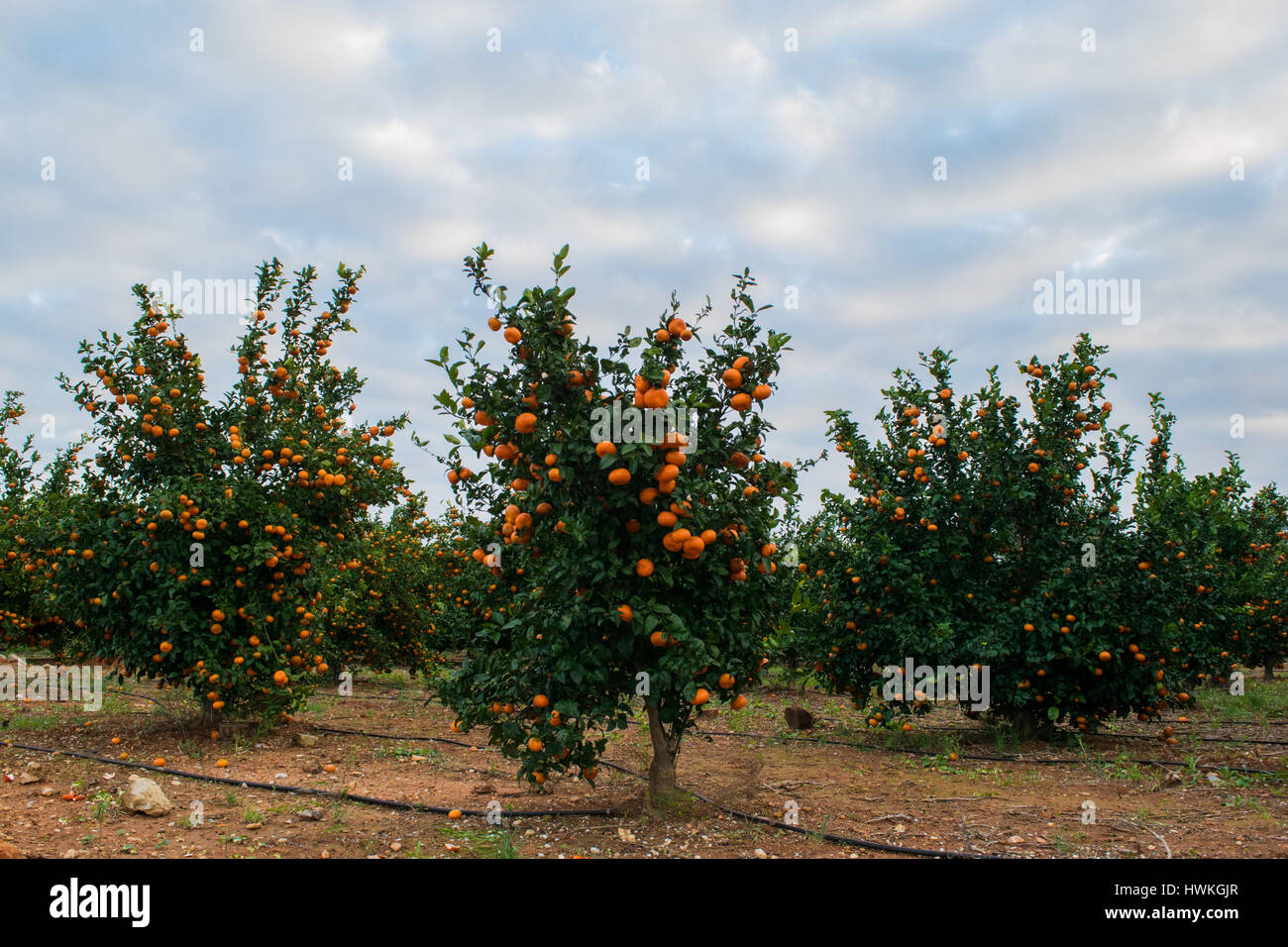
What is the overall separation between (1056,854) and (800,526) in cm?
870

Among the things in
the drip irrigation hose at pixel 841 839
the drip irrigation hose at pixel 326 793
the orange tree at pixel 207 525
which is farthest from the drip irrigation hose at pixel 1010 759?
the orange tree at pixel 207 525

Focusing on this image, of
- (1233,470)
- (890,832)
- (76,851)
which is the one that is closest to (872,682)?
(890,832)

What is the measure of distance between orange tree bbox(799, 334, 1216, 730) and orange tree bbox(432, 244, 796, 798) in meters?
3.96

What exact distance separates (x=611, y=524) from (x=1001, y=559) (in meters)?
6.28

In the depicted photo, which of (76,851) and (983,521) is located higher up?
(983,521)

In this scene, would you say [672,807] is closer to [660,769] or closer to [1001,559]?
[660,769]

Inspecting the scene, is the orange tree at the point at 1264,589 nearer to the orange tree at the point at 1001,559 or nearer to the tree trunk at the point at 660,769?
the orange tree at the point at 1001,559

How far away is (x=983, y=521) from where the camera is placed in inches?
376

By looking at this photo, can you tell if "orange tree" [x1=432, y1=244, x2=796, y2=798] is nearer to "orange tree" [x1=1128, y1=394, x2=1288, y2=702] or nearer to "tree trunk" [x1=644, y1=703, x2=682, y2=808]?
"tree trunk" [x1=644, y1=703, x2=682, y2=808]

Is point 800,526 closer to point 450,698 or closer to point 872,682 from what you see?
point 872,682

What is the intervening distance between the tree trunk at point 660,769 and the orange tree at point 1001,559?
3990 millimetres

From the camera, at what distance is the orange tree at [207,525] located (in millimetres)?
8156

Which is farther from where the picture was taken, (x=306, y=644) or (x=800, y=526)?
(x=800, y=526)
